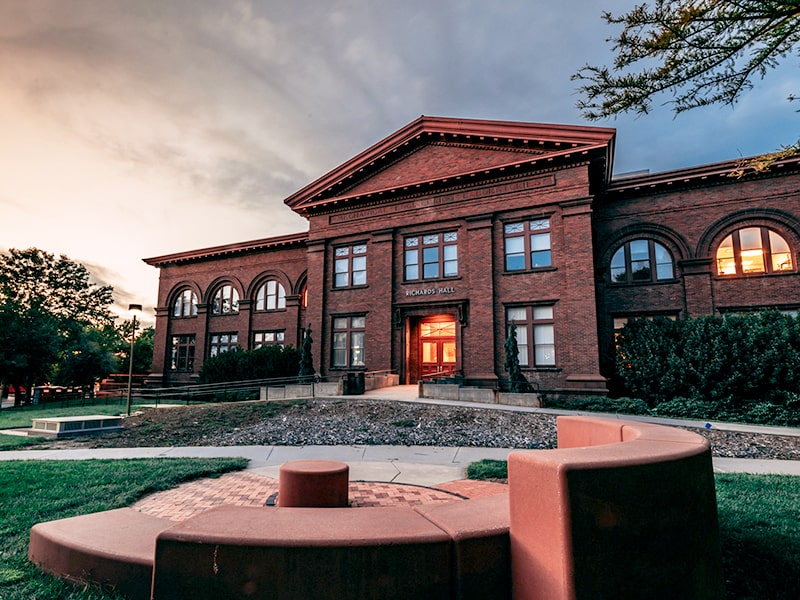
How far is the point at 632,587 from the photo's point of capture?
2.59 m

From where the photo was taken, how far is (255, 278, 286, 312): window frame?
29406 millimetres

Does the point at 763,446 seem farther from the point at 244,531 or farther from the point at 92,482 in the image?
the point at 92,482

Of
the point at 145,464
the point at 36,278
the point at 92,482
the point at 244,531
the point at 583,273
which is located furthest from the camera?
the point at 36,278

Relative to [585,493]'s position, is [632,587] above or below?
below

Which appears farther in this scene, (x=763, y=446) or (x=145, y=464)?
(x=763, y=446)

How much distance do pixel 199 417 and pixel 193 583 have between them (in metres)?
13.1

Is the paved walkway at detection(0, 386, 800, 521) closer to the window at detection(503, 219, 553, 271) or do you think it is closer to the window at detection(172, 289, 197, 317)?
the window at detection(503, 219, 553, 271)

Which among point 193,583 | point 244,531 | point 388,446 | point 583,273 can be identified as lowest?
point 388,446

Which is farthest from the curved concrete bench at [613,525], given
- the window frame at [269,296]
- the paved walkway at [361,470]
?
the window frame at [269,296]

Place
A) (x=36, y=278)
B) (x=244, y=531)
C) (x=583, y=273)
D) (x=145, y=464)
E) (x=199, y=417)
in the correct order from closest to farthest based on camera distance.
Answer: (x=244, y=531) → (x=145, y=464) → (x=199, y=417) → (x=583, y=273) → (x=36, y=278)

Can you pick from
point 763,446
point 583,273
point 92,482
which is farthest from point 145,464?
point 583,273

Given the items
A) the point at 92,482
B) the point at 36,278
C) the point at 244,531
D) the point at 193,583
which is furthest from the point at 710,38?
the point at 36,278

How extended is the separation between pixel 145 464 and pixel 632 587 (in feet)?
26.8

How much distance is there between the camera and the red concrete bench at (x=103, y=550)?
3.20 metres
